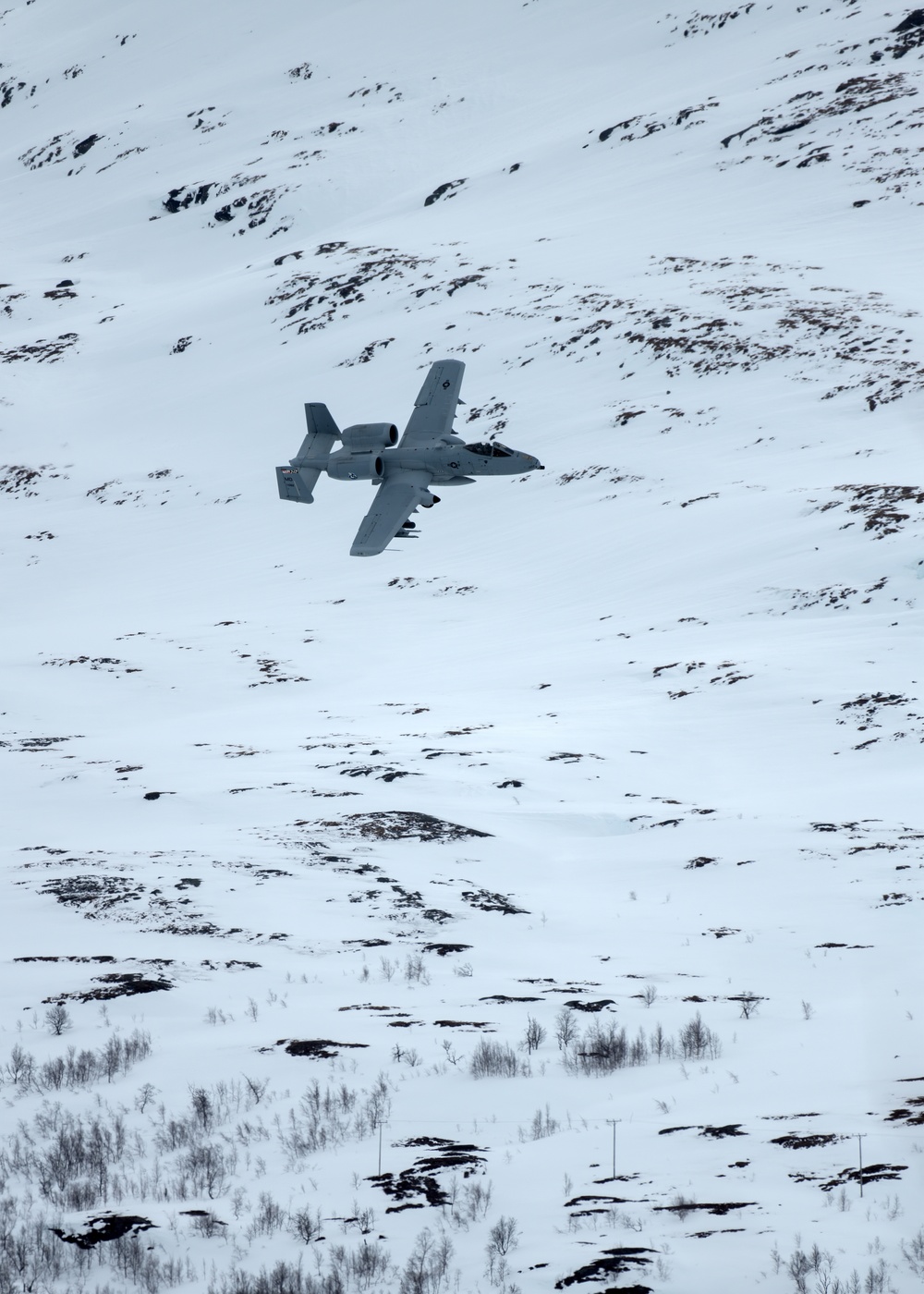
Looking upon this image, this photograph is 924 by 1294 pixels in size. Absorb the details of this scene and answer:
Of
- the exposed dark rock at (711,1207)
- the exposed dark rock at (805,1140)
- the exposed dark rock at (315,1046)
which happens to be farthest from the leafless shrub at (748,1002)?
the exposed dark rock at (711,1207)

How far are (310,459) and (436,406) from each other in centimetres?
284

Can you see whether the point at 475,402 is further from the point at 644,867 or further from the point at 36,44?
the point at 36,44

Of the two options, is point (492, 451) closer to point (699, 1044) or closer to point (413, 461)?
point (413, 461)

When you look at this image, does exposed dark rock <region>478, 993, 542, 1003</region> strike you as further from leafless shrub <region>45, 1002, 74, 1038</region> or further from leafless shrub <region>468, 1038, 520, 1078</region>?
leafless shrub <region>45, 1002, 74, 1038</region>

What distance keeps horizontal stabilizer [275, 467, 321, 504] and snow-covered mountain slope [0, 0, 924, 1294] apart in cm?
534

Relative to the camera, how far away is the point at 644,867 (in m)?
15.6

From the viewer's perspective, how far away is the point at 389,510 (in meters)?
20.4

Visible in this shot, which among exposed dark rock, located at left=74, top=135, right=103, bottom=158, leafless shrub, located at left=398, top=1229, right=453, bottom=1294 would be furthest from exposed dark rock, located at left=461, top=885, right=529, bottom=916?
exposed dark rock, located at left=74, top=135, right=103, bottom=158

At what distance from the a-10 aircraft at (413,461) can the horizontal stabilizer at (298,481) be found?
0.02 metres

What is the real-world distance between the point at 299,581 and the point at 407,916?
1168 inches

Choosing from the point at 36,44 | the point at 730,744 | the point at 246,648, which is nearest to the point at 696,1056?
the point at 730,744

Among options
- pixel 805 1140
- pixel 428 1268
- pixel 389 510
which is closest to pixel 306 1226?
pixel 428 1268

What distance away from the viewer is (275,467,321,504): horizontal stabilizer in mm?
22906

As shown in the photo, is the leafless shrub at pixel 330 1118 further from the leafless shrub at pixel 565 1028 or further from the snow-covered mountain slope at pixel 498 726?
the leafless shrub at pixel 565 1028
